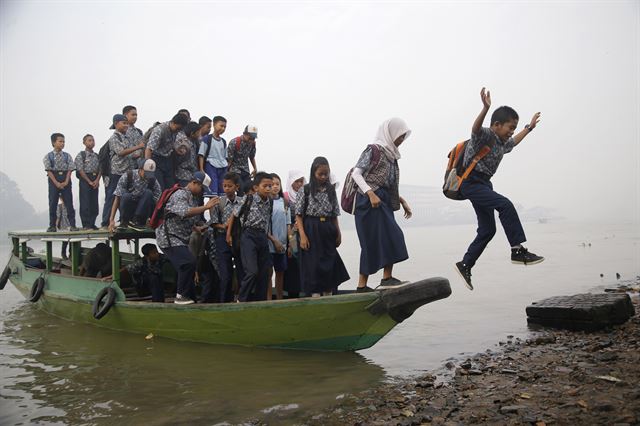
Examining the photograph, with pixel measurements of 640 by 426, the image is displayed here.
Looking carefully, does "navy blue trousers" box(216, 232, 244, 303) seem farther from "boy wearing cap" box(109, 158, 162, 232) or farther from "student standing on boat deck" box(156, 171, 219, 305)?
"boy wearing cap" box(109, 158, 162, 232)

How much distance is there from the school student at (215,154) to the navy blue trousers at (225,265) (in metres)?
2.13

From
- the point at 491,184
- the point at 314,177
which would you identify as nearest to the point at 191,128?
the point at 314,177

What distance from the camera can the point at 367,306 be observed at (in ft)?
17.6

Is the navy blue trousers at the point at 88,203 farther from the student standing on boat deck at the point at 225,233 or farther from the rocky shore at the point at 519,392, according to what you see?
the rocky shore at the point at 519,392

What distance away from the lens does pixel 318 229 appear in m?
5.68

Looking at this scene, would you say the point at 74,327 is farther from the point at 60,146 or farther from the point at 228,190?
the point at 228,190

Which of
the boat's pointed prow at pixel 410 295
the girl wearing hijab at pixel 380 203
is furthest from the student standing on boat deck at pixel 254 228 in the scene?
the boat's pointed prow at pixel 410 295

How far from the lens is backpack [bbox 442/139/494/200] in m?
4.72

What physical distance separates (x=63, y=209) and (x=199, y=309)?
5413mm

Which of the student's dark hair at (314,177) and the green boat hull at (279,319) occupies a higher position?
the student's dark hair at (314,177)

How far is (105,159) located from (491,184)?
6.48 m

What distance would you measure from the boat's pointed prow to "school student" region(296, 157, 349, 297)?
0.81m

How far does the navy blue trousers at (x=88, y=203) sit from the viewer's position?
30.8 ft

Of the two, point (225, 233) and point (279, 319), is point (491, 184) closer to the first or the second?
point (279, 319)
